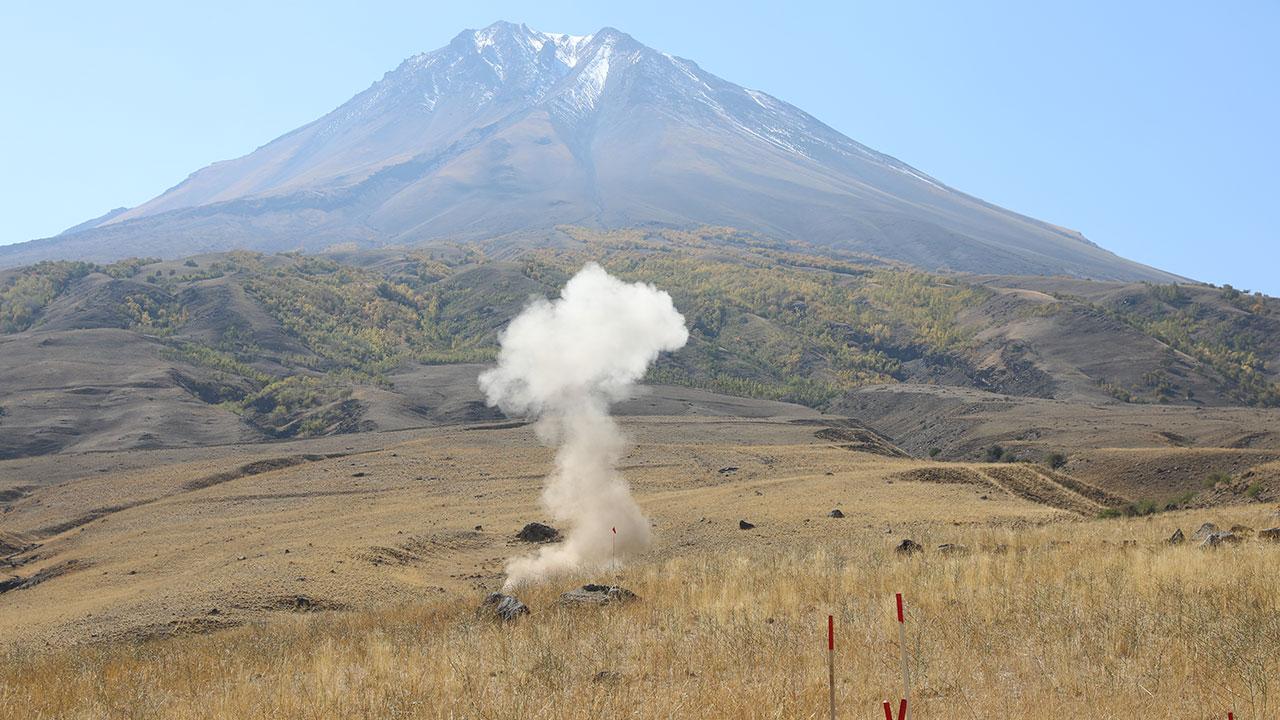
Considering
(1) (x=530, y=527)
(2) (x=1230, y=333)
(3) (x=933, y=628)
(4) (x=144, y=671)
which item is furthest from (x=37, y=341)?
(2) (x=1230, y=333)

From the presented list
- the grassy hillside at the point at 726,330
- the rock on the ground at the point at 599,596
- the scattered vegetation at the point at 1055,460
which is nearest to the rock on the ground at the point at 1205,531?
the rock on the ground at the point at 599,596

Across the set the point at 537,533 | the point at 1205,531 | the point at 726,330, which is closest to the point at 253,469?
the point at 537,533

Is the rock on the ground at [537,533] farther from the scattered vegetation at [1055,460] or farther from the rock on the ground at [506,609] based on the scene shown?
the scattered vegetation at [1055,460]

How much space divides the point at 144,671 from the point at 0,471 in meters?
54.3

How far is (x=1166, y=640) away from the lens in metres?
8.75

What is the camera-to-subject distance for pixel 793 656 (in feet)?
31.1

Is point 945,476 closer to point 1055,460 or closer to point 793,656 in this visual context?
point 1055,460

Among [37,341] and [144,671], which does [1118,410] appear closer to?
[144,671]

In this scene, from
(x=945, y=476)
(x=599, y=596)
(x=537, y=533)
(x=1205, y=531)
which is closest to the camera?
(x=599, y=596)

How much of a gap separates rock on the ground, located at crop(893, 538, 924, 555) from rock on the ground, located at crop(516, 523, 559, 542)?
46.3ft

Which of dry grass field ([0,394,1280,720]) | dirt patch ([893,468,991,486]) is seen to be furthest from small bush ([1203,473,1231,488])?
dirt patch ([893,468,991,486])

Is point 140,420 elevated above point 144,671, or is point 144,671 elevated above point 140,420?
point 144,671

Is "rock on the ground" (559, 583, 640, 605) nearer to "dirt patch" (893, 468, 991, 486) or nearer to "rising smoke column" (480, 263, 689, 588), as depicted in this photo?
"rising smoke column" (480, 263, 689, 588)

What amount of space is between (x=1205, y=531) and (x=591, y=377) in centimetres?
1841
